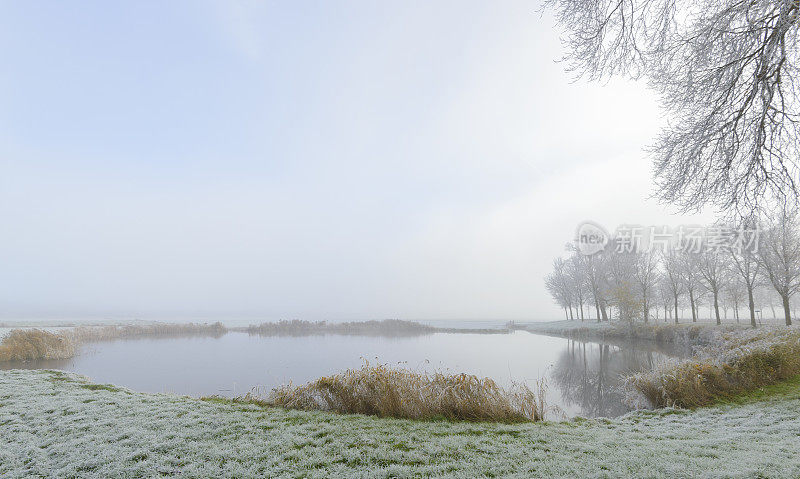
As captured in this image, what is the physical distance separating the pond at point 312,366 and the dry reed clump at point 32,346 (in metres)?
1.01

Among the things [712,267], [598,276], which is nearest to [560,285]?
[598,276]

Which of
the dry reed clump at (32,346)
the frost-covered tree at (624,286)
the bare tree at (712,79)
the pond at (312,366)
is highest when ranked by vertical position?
the bare tree at (712,79)

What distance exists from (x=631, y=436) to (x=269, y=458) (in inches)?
226

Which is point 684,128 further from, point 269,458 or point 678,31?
point 269,458

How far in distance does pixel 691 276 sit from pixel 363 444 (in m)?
34.7

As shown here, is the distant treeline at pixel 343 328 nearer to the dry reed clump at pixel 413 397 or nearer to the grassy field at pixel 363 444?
the dry reed clump at pixel 413 397

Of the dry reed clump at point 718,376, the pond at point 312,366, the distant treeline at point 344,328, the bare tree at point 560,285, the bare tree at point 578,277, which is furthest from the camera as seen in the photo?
the bare tree at point 560,285

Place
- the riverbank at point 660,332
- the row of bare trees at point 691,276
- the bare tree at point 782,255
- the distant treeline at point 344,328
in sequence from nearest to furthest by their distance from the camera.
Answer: the bare tree at point 782,255 → the row of bare trees at point 691,276 → the riverbank at point 660,332 → the distant treeline at point 344,328

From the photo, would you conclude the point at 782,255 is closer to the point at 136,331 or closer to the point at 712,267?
the point at 712,267

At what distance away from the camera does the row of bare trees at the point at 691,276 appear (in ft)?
63.2

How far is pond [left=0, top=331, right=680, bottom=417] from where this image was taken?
430 inches

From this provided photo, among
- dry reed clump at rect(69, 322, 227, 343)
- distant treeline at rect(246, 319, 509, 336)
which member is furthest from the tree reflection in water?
dry reed clump at rect(69, 322, 227, 343)

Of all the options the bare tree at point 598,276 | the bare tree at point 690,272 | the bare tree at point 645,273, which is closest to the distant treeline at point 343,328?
the bare tree at point 598,276

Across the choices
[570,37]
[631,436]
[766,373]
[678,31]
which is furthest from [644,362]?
[570,37]
